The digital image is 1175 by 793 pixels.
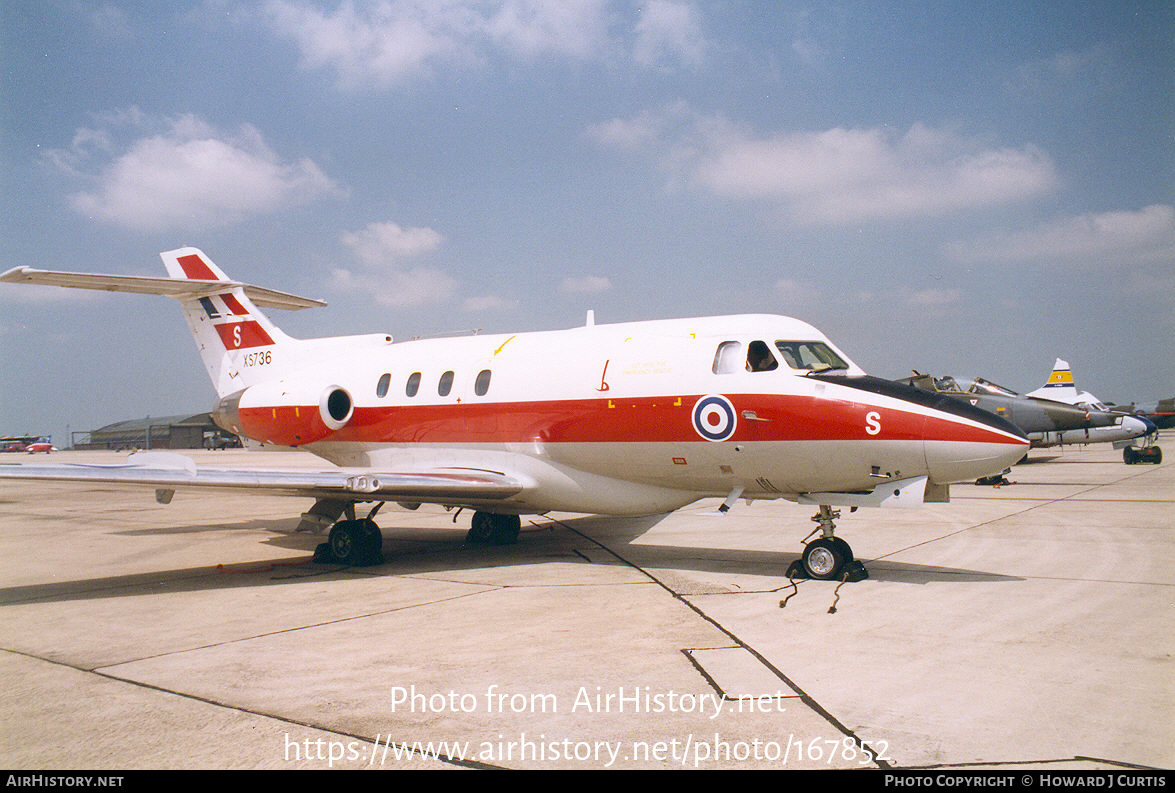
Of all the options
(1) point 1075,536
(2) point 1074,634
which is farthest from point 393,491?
(1) point 1075,536

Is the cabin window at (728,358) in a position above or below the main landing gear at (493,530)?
above

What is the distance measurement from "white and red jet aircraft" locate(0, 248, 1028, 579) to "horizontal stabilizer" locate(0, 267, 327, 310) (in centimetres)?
4

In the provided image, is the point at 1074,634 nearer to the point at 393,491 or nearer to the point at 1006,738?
the point at 1006,738

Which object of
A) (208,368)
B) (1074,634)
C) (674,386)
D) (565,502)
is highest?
(208,368)

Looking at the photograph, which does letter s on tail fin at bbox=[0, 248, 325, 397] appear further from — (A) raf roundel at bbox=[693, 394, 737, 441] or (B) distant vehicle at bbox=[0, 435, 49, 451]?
(B) distant vehicle at bbox=[0, 435, 49, 451]

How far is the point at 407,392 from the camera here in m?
12.4

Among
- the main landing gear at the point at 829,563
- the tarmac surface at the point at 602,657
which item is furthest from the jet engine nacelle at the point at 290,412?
the main landing gear at the point at 829,563

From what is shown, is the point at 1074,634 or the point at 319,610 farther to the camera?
the point at 319,610

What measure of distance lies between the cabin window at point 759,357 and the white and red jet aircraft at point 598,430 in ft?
0.06

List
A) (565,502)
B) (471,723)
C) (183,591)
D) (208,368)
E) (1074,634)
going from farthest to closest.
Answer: (208,368)
(565,502)
(183,591)
(1074,634)
(471,723)

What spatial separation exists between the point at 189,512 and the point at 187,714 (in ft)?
52.6

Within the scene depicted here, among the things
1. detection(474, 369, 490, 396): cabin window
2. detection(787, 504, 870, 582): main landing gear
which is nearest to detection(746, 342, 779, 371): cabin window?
detection(787, 504, 870, 582): main landing gear

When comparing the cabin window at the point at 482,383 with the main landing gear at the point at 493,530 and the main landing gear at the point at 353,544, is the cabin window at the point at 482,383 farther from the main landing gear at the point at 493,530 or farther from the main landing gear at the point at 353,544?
the main landing gear at the point at 493,530

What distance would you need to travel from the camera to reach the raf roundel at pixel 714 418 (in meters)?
9.24
